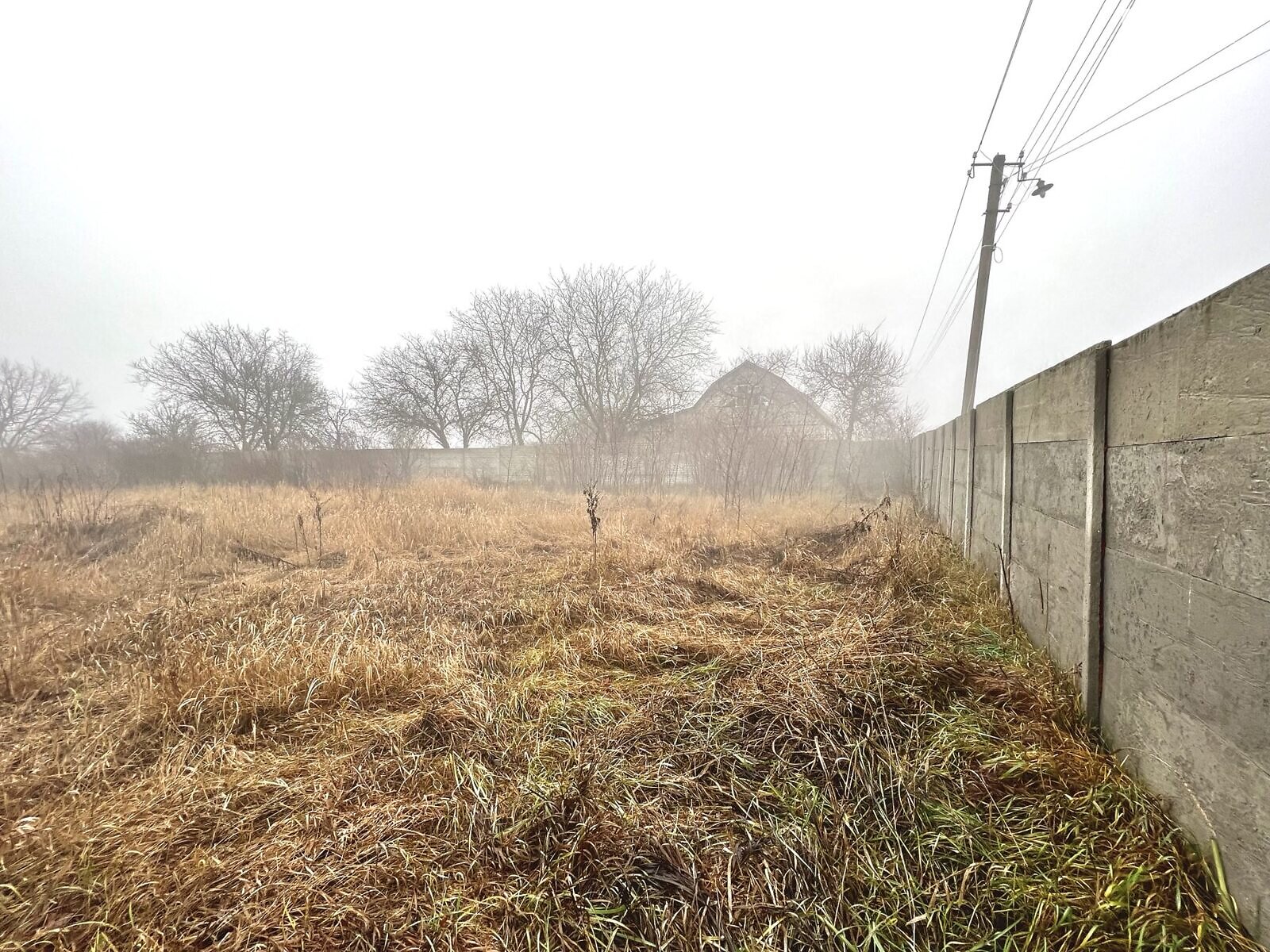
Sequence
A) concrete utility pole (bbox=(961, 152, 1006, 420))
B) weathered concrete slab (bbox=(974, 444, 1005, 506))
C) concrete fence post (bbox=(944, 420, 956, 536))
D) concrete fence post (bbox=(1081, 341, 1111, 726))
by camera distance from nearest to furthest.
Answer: concrete fence post (bbox=(1081, 341, 1111, 726)) < weathered concrete slab (bbox=(974, 444, 1005, 506)) < concrete fence post (bbox=(944, 420, 956, 536)) < concrete utility pole (bbox=(961, 152, 1006, 420))

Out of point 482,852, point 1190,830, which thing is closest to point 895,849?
point 1190,830

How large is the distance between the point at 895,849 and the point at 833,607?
1919mm

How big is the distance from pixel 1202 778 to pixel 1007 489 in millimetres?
2092

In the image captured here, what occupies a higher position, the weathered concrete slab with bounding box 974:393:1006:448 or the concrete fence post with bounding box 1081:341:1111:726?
the weathered concrete slab with bounding box 974:393:1006:448

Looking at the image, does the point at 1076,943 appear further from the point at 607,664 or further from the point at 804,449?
the point at 804,449

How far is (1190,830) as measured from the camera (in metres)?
1.22

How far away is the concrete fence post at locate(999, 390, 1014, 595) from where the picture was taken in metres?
2.87

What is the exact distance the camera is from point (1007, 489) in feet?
9.59

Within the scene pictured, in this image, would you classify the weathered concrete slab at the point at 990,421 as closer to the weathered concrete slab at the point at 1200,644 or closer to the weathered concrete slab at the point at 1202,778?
the weathered concrete slab at the point at 1200,644

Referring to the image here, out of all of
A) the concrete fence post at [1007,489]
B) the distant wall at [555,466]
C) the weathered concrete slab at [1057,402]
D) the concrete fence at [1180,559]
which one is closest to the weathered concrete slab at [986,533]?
the concrete fence post at [1007,489]

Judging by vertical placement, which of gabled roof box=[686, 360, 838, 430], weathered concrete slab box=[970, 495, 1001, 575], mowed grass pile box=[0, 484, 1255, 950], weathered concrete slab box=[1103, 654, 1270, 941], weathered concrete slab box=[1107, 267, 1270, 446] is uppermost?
gabled roof box=[686, 360, 838, 430]

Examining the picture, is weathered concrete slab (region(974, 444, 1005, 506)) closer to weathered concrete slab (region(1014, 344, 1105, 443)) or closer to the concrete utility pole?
weathered concrete slab (region(1014, 344, 1105, 443))

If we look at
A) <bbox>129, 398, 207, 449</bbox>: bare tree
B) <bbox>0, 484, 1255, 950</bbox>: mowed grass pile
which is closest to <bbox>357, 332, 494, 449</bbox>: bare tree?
<bbox>129, 398, 207, 449</bbox>: bare tree

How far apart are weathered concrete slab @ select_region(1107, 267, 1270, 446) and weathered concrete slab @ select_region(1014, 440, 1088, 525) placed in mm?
363
